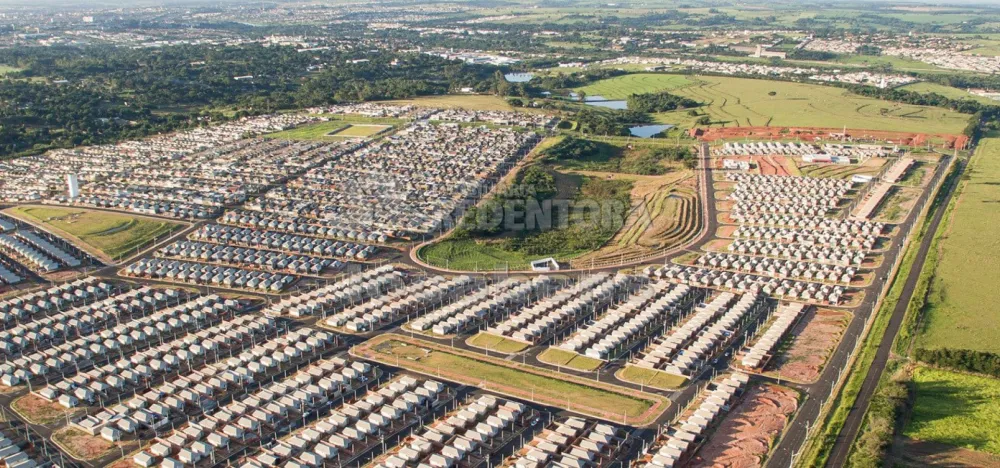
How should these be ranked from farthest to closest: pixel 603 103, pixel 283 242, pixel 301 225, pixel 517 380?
pixel 603 103, pixel 301 225, pixel 283 242, pixel 517 380

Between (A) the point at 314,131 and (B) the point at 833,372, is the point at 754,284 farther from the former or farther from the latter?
(A) the point at 314,131

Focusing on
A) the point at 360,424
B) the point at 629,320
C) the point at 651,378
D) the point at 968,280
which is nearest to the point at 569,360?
the point at 651,378

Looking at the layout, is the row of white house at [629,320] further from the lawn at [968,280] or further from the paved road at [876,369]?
the lawn at [968,280]

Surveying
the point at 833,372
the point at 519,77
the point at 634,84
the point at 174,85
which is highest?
the point at 174,85

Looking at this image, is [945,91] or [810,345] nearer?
[810,345]

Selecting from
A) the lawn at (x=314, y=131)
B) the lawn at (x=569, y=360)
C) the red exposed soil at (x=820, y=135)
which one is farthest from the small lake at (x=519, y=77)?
the lawn at (x=569, y=360)

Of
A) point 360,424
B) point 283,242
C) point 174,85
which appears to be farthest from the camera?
point 174,85

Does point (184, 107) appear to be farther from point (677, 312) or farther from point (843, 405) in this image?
point (843, 405)

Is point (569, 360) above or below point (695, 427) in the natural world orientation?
below
